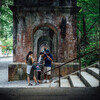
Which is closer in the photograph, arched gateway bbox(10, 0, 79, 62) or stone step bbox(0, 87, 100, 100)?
stone step bbox(0, 87, 100, 100)

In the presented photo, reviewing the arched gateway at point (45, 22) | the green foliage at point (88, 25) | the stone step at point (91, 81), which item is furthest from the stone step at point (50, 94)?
the green foliage at point (88, 25)

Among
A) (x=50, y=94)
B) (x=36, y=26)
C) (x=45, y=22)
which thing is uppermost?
(x=45, y=22)

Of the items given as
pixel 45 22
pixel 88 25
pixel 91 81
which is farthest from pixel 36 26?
pixel 88 25

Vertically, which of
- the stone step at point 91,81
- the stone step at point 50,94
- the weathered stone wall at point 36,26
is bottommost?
the stone step at point 50,94

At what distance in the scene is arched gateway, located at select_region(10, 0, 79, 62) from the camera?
9688 millimetres

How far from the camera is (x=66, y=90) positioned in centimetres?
516

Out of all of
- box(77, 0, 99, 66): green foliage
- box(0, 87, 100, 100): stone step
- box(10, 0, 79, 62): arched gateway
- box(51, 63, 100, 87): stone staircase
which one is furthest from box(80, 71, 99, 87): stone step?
box(77, 0, 99, 66): green foliage

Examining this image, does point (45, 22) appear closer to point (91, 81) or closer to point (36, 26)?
point (36, 26)

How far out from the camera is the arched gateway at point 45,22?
9.69 metres

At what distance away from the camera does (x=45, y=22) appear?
9.72 metres

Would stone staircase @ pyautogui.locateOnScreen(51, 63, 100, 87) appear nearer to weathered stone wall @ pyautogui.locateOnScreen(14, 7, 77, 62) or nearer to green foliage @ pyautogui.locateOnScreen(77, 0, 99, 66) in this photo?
weathered stone wall @ pyautogui.locateOnScreen(14, 7, 77, 62)

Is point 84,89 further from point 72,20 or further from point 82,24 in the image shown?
point 82,24

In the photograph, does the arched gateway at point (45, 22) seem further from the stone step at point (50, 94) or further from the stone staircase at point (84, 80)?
the stone step at point (50, 94)

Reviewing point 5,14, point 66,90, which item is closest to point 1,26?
point 5,14
